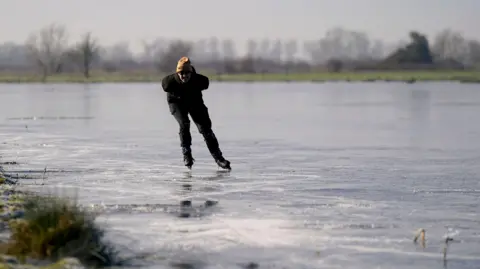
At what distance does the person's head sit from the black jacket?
92 millimetres

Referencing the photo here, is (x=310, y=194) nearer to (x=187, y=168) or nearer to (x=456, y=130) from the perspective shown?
(x=187, y=168)

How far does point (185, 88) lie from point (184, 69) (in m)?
0.43

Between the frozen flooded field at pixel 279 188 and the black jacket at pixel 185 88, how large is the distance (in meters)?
1.07

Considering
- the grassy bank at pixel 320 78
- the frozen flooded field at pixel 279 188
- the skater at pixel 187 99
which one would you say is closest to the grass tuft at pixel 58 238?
the frozen flooded field at pixel 279 188

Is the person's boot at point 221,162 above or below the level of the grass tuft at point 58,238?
below

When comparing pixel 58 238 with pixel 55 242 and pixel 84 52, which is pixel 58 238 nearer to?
pixel 55 242

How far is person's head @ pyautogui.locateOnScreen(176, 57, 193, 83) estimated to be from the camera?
12477 millimetres

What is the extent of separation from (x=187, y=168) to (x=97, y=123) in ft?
38.5

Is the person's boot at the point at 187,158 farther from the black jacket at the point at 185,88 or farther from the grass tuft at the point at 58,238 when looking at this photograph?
the grass tuft at the point at 58,238

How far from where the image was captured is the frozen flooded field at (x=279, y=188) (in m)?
7.30

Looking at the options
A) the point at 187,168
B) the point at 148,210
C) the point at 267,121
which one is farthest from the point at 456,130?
the point at 148,210

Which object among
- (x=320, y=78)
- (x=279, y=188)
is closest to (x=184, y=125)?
(x=279, y=188)

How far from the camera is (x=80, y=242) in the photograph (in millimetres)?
6773

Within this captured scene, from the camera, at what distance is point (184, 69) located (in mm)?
12500
